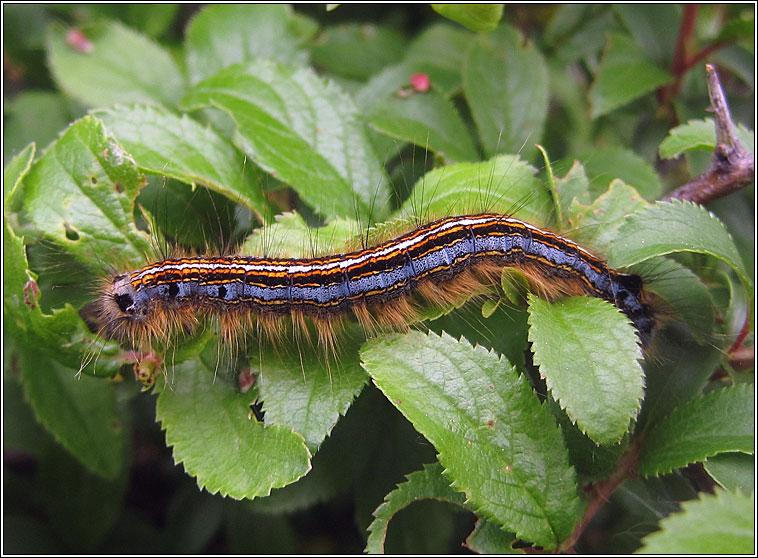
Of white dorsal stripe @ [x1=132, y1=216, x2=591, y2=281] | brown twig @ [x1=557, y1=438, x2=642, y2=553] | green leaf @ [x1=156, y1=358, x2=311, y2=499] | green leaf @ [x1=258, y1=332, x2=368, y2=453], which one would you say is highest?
white dorsal stripe @ [x1=132, y1=216, x2=591, y2=281]

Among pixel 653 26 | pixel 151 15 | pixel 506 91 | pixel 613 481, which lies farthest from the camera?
pixel 151 15

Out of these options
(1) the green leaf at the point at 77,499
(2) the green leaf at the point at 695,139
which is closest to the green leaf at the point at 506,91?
(2) the green leaf at the point at 695,139

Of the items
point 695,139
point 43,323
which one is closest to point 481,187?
point 695,139

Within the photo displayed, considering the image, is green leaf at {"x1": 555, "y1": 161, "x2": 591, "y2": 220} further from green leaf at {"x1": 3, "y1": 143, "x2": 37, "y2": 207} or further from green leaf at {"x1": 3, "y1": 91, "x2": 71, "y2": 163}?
green leaf at {"x1": 3, "y1": 91, "x2": 71, "y2": 163}

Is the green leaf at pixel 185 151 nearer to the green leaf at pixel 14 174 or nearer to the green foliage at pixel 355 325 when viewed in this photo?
the green foliage at pixel 355 325

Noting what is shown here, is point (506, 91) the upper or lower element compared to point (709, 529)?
upper

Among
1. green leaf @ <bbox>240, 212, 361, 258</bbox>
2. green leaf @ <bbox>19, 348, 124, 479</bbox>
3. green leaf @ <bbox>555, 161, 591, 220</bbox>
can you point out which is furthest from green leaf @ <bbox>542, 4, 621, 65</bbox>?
green leaf @ <bbox>19, 348, 124, 479</bbox>

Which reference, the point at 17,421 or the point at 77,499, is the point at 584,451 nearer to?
the point at 77,499
